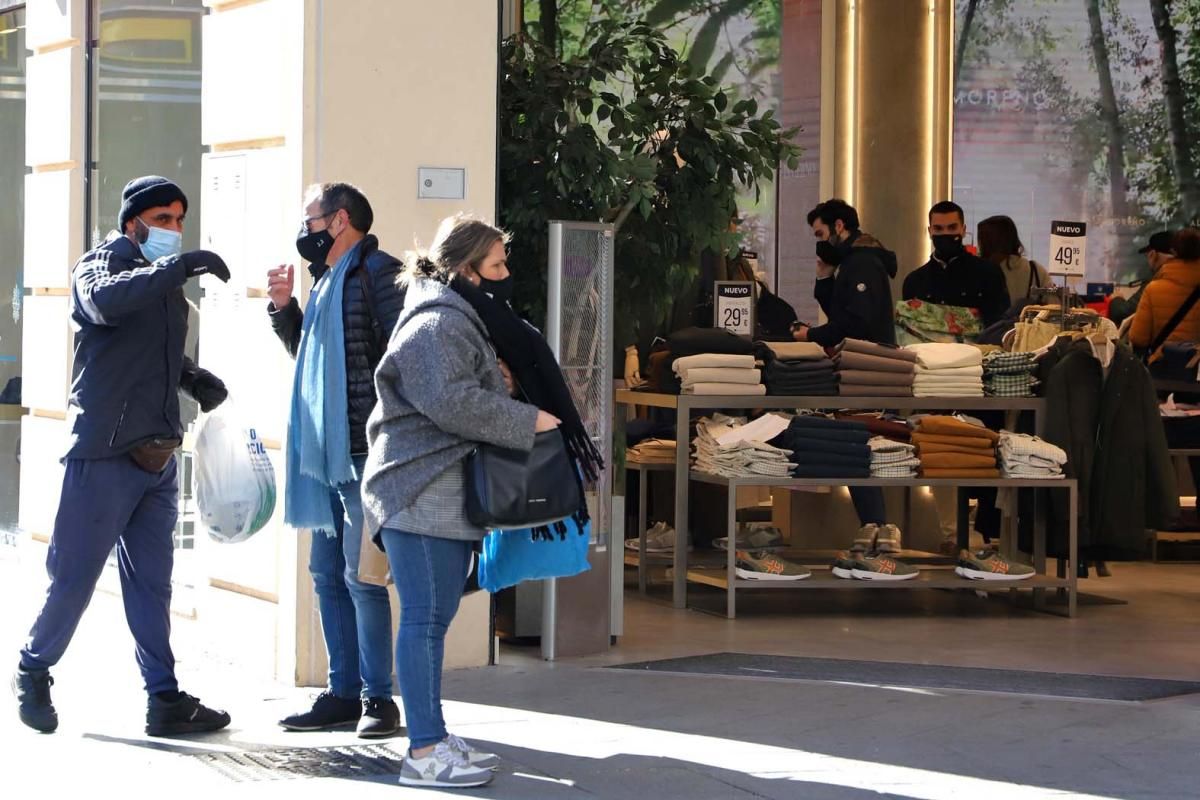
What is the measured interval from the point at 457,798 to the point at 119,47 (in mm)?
4809

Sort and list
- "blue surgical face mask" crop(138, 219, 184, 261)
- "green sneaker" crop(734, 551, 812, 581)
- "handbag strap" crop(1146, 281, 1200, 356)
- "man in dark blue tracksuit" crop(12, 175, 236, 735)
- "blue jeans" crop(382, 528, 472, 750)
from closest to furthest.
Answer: "blue jeans" crop(382, 528, 472, 750) < "man in dark blue tracksuit" crop(12, 175, 236, 735) < "blue surgical face mask" crop(138, 219, 184, 261) < "green sneaker" crop(734, 551, 812, 581) < "handbag strap" crop(1146, 281, 1200, 356)

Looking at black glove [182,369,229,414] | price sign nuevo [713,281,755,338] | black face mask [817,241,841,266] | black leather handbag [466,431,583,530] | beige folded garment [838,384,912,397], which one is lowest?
black leather handbag [466,431,583,530]

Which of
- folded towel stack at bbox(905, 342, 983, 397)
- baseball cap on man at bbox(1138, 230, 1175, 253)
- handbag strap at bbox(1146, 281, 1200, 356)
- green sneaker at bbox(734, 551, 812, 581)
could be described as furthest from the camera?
baseball cap on man at bbox(1138, 230, 1175, 253)

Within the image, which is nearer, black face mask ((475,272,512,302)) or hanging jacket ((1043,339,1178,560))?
black face mask ((475,272,512,302))

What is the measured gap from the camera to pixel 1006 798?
5.24 m

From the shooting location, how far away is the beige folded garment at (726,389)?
8.76 metres

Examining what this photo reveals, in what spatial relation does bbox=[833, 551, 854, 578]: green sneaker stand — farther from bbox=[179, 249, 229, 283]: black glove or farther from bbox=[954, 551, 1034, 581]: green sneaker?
bbox=[179, 249, 229, 283]: black glove

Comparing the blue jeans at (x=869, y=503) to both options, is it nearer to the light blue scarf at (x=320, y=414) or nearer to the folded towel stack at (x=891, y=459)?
the folded towel stack at (x=891, y=459)

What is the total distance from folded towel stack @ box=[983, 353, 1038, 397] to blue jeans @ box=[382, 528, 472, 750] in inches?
180

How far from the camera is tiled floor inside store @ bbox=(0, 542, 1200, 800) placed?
537 cm

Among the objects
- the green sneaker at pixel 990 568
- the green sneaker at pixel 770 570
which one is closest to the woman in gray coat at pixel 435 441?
the green sneaker at pixel 770 570

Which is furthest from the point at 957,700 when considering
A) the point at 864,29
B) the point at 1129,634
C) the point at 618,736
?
the point at 864,29

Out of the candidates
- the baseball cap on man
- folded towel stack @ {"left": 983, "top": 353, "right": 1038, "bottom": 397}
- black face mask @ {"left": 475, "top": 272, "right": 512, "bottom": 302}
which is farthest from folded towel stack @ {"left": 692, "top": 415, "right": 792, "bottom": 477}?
the baseball cap on man

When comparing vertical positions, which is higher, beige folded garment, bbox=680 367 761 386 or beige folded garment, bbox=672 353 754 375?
beige folded garment, bbox=672 353 754 375
